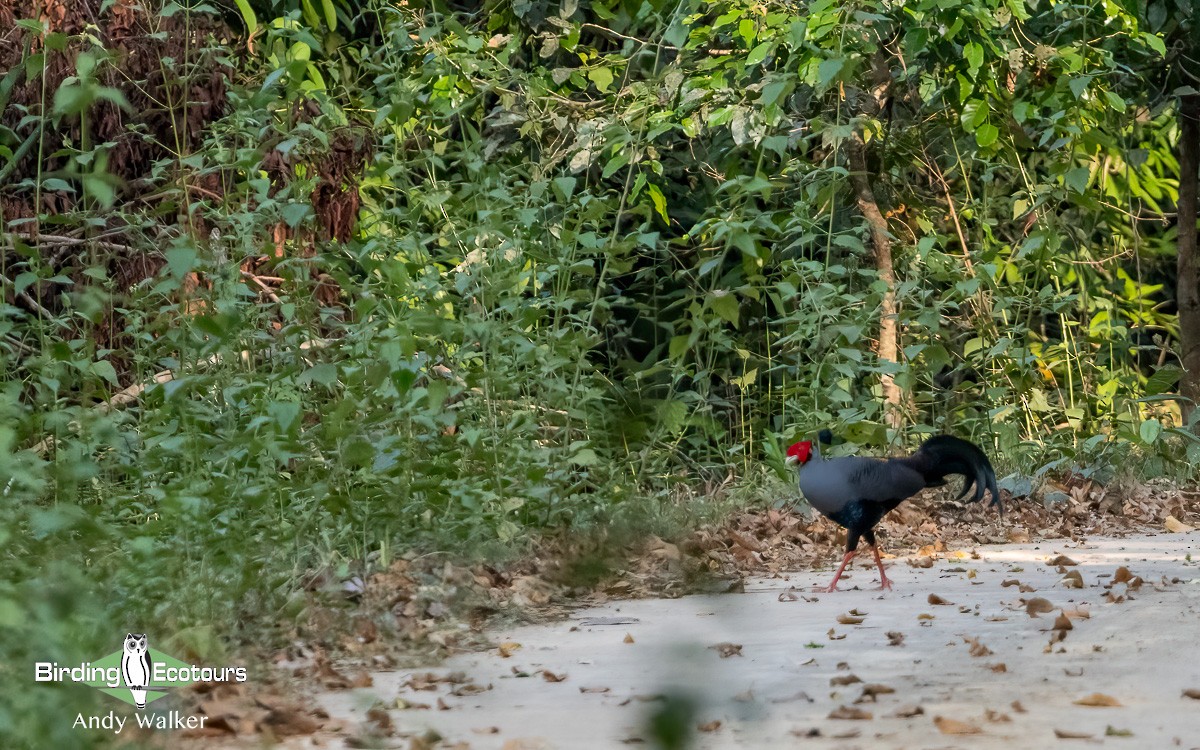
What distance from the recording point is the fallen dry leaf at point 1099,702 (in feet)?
9.98

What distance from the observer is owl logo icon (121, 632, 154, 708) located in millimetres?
2977

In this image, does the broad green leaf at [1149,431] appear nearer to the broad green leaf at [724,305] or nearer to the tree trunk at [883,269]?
the tree trunk at [883,269]

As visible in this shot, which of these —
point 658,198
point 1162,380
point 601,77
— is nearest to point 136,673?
point 658,198

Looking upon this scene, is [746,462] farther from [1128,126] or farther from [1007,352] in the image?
[1128,126]

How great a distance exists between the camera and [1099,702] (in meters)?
3.05

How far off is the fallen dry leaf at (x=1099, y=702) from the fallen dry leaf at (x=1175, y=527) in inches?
155

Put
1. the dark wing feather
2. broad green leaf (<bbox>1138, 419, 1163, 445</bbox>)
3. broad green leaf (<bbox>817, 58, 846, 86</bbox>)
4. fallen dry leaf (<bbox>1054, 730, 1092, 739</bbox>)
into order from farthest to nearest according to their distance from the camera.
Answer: broad green leaf (<bbox>1138, 419, 1163, 445</bbox>)
broad green leaf (<bbox>817, 58, 846, 86</bbox>)
the dark wing feather
fallen dry leaf (<bbox>1054, 730, 1092, 739</bbox>)

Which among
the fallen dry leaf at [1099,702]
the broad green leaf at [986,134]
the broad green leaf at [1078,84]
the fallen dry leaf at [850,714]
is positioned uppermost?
the broad green leaf at [1078,84]

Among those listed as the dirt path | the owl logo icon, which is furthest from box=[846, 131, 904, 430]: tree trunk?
the owl logo icon

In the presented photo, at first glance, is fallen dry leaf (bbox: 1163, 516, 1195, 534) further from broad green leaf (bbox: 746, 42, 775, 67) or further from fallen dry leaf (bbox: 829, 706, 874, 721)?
fallen dry leaf (bbox: 829, 706, 874, 721)

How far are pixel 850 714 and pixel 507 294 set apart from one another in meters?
3.17

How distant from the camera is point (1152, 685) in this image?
3.25m

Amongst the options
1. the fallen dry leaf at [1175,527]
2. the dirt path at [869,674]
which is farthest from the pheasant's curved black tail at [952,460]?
the fallen dry leaf at [1175,527]

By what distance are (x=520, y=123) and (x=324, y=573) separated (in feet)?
15.8
